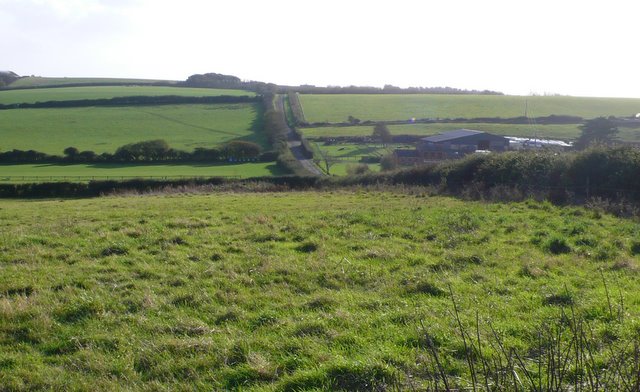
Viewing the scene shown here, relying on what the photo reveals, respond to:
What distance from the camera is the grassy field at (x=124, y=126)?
225 ft

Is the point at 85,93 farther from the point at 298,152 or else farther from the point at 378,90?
the point at 298,152

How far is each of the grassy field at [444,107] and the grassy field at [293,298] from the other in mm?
67081

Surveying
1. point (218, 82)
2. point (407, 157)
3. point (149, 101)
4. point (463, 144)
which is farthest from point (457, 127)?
point (218, 82)

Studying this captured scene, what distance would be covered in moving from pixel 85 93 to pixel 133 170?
208 ft

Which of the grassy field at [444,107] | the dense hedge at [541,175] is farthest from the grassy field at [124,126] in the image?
the dense hedge at [541,175]

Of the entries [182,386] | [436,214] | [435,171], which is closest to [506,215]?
[436,214]

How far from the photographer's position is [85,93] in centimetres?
10950

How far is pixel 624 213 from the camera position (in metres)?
15.0

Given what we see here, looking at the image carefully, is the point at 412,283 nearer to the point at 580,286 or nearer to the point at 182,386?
the point at 580,286

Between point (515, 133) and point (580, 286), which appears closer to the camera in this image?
point (580, 286)

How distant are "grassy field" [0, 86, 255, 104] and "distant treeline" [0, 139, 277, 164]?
4255 cm

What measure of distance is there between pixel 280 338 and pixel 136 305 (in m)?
2.41

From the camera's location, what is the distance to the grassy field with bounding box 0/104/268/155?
6850cm

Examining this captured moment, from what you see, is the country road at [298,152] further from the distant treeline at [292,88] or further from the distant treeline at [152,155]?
the distant treeline at [292,88]
